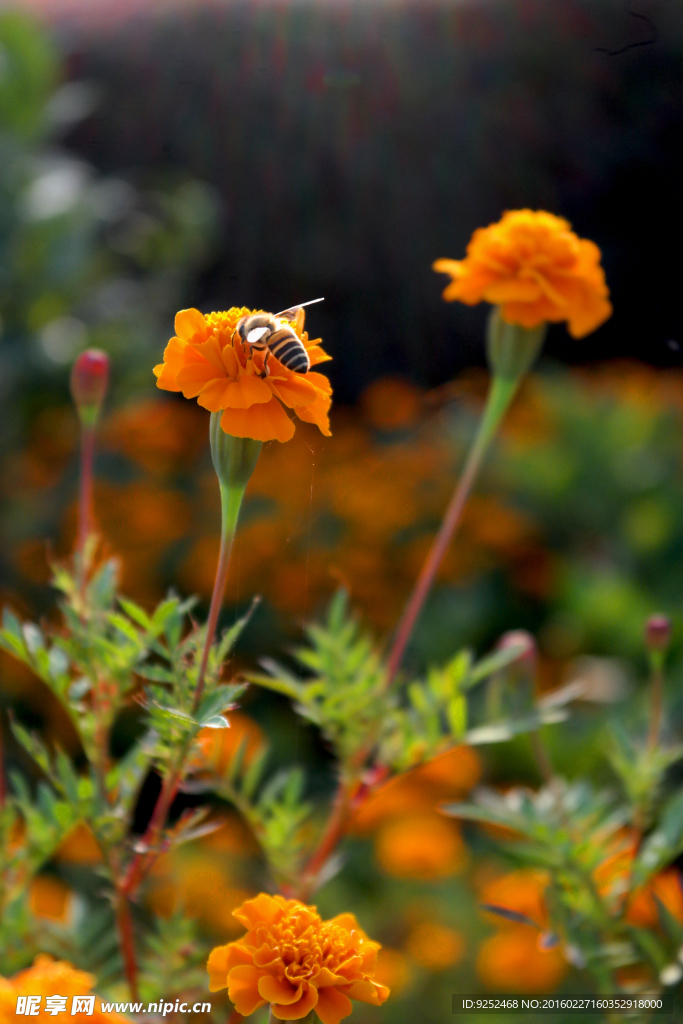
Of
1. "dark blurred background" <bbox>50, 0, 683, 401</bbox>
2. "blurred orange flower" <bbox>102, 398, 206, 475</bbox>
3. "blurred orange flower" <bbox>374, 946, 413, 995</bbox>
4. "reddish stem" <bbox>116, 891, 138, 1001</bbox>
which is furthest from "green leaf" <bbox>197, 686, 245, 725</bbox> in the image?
"blurred orange flower" <bbox>102, 398, 206, 475</bbox>

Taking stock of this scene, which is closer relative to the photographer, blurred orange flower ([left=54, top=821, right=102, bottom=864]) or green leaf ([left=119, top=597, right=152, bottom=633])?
green leaf ([left=119, top=597, right=152, bottom=633])

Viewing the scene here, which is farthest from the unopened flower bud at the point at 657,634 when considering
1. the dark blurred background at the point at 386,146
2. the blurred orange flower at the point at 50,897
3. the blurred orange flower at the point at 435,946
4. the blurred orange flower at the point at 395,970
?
the dark blurred background at the point at 386,146

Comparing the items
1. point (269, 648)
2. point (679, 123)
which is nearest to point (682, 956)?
point (679, 123)

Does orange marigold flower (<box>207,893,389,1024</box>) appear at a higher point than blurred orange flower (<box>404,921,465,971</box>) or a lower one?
higher

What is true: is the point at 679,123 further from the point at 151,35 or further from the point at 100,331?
the point at 151,35

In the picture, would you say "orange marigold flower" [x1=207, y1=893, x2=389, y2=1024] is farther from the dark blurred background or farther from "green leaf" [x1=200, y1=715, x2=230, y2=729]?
the dark blurred background

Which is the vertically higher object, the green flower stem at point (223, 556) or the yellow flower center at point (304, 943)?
the green flower stem at point (223, 556)

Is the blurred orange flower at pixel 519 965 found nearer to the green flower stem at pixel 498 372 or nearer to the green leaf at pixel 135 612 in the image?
the green flower stem at pixel 498 372
